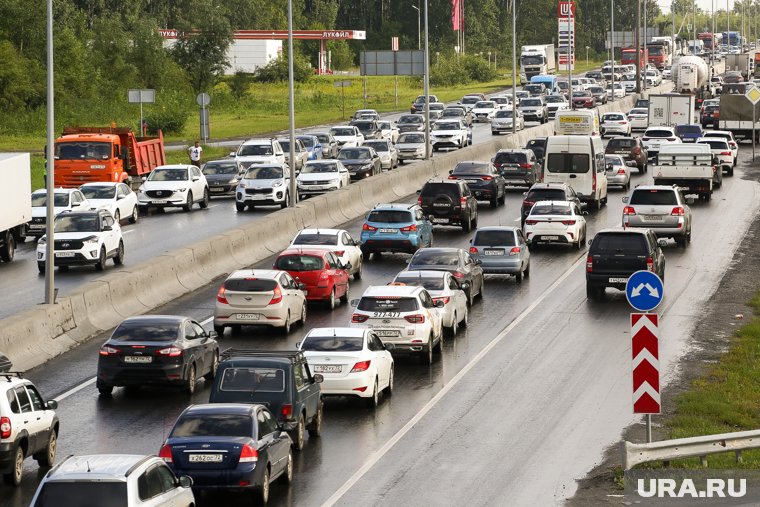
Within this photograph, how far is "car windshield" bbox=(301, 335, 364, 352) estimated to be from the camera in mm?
26000

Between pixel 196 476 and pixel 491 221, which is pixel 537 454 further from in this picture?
pixel 491 221

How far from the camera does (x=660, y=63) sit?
602 ft

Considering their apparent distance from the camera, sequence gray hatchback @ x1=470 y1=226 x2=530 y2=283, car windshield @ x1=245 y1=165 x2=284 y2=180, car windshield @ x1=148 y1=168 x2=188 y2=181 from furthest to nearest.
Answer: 1. car windshield @ x1=148 y1=168 x2=188 y2=181
2. car windshield @ x1=245 y1=165 x2=284 y2=180
3. gray hatchback @ x1=470 y1=226 x2=530 y2=283

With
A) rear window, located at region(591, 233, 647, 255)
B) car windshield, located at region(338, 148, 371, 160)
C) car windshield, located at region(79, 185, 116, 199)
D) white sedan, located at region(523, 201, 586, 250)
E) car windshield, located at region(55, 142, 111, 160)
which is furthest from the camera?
car windshield, located at region(338, 148, 371, 160)

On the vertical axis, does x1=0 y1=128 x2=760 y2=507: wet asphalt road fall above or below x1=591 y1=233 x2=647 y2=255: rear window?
below

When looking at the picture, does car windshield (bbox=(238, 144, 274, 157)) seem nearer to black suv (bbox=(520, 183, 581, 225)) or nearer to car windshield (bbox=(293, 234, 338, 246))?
black suv (bbox=(520, 183, 581, 225))

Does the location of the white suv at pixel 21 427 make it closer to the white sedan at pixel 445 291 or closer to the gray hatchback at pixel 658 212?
the white sedan at pixel 445 291

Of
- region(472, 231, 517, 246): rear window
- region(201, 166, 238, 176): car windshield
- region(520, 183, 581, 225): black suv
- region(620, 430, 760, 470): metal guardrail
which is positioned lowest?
region(620, 430, 760, 470): metal guardrail

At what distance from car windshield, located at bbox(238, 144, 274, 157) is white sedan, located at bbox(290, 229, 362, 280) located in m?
26.3

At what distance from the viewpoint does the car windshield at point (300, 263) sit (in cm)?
3594

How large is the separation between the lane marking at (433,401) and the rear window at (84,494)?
4.69 m

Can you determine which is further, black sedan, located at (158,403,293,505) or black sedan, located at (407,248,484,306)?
black sedan, located at (407,248,484,306)

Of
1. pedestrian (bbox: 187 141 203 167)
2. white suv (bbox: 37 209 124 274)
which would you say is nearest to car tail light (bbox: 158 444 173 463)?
white suv (bbox: 37 209 124 274)

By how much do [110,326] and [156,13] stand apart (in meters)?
139
